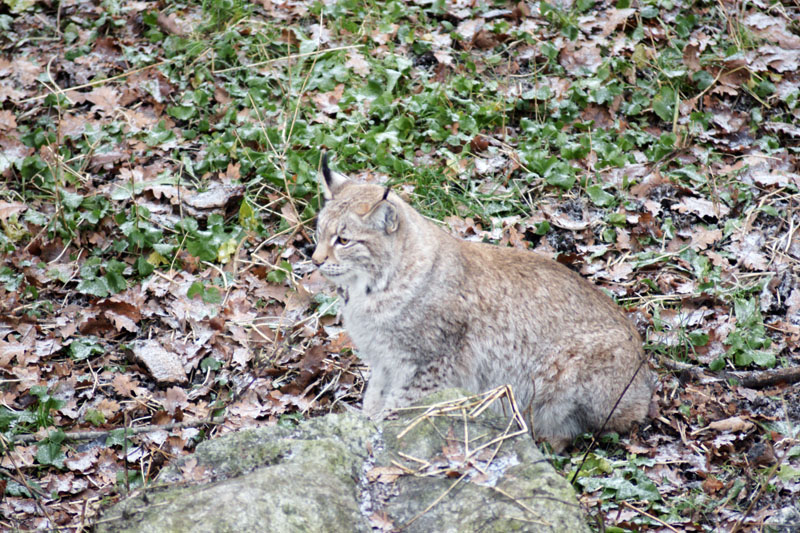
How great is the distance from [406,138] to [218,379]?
9.90 feet

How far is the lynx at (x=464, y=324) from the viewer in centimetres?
482

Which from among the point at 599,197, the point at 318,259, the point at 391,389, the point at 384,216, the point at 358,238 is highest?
the point at 384,216

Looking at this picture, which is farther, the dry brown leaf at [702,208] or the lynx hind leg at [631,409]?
the dry brown leaf at [702,208]

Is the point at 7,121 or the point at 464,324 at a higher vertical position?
the point at 464,324

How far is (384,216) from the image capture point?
4.72 m

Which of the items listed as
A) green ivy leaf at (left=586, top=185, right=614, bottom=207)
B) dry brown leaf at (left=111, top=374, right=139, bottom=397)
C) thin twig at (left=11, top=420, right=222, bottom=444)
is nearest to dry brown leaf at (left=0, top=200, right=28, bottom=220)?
dry brown leaf at (left=111, top=374, right=139, bottom=397)

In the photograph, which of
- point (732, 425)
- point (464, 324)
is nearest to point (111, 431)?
point (464, 324)

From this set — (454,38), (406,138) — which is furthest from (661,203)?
(454,38)

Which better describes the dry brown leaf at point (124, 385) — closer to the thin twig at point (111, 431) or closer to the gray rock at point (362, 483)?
the thin twig at point (111, 431)

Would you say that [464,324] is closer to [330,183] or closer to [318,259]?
[318,259]

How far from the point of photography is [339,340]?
600 cm

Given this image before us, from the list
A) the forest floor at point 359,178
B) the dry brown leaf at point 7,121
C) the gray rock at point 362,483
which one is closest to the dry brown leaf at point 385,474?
the gray rock at point 362,483

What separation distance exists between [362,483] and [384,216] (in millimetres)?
1969

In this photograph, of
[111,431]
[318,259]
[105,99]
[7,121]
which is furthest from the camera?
[105,99]
